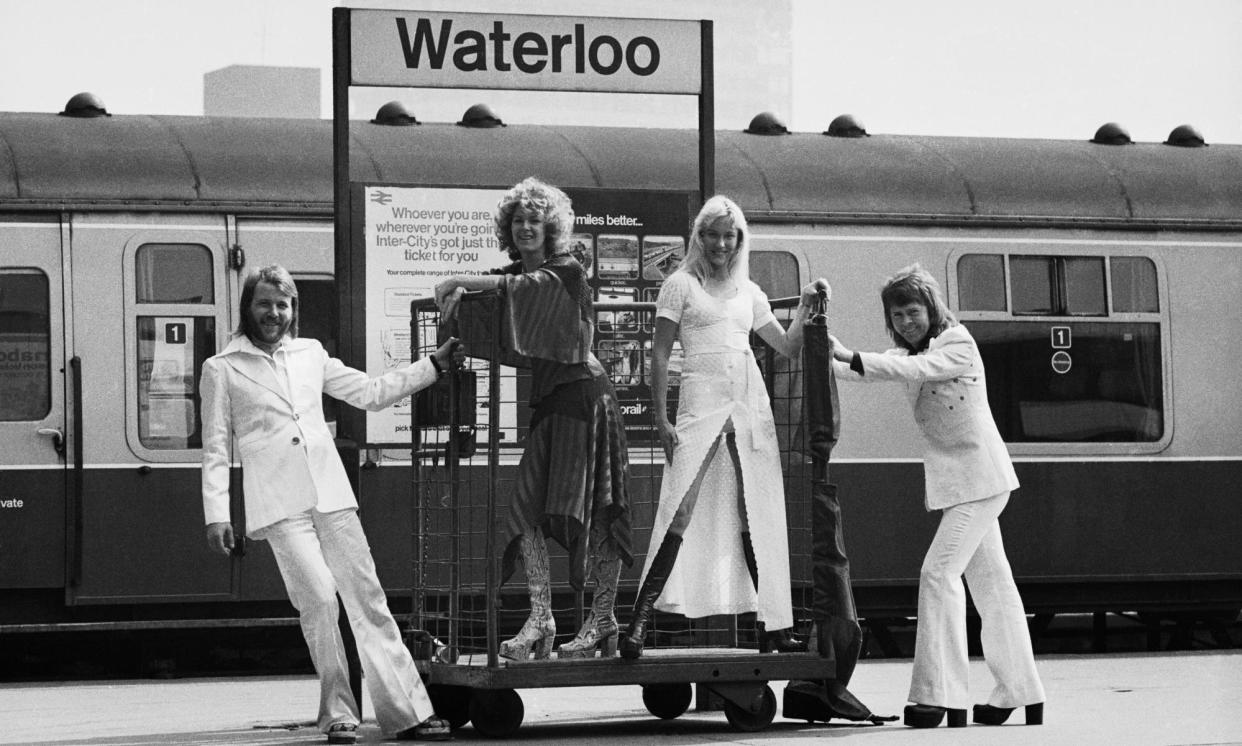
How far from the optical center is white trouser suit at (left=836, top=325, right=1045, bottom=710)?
799cm

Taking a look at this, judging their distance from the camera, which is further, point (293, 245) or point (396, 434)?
point (293, 245)

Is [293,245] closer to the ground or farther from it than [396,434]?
farther from it

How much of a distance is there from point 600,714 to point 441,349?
2032 mm

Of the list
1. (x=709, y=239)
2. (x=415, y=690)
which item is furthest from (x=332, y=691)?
(x=709, y=239)

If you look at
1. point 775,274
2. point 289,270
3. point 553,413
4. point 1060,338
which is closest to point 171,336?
point 289,270

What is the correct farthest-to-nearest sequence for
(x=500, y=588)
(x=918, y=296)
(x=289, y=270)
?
(x=289, y=270), (x=918, y=296), (x=500, y=588)

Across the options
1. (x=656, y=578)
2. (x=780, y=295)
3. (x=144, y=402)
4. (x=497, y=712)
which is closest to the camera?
(x=497, y=712)

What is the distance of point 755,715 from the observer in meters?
7.79

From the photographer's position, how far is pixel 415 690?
755cm

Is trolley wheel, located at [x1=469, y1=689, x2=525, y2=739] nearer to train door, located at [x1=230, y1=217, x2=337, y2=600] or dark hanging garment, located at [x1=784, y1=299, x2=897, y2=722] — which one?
dark hanging garment, located at [x1=784, y1=299, x2=897, y2=722]

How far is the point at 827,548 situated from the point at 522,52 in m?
2.43

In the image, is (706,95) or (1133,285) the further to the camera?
(1133,285)

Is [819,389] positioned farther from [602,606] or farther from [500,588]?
[500,588]

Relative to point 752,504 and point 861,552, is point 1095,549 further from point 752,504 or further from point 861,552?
point 752,504
